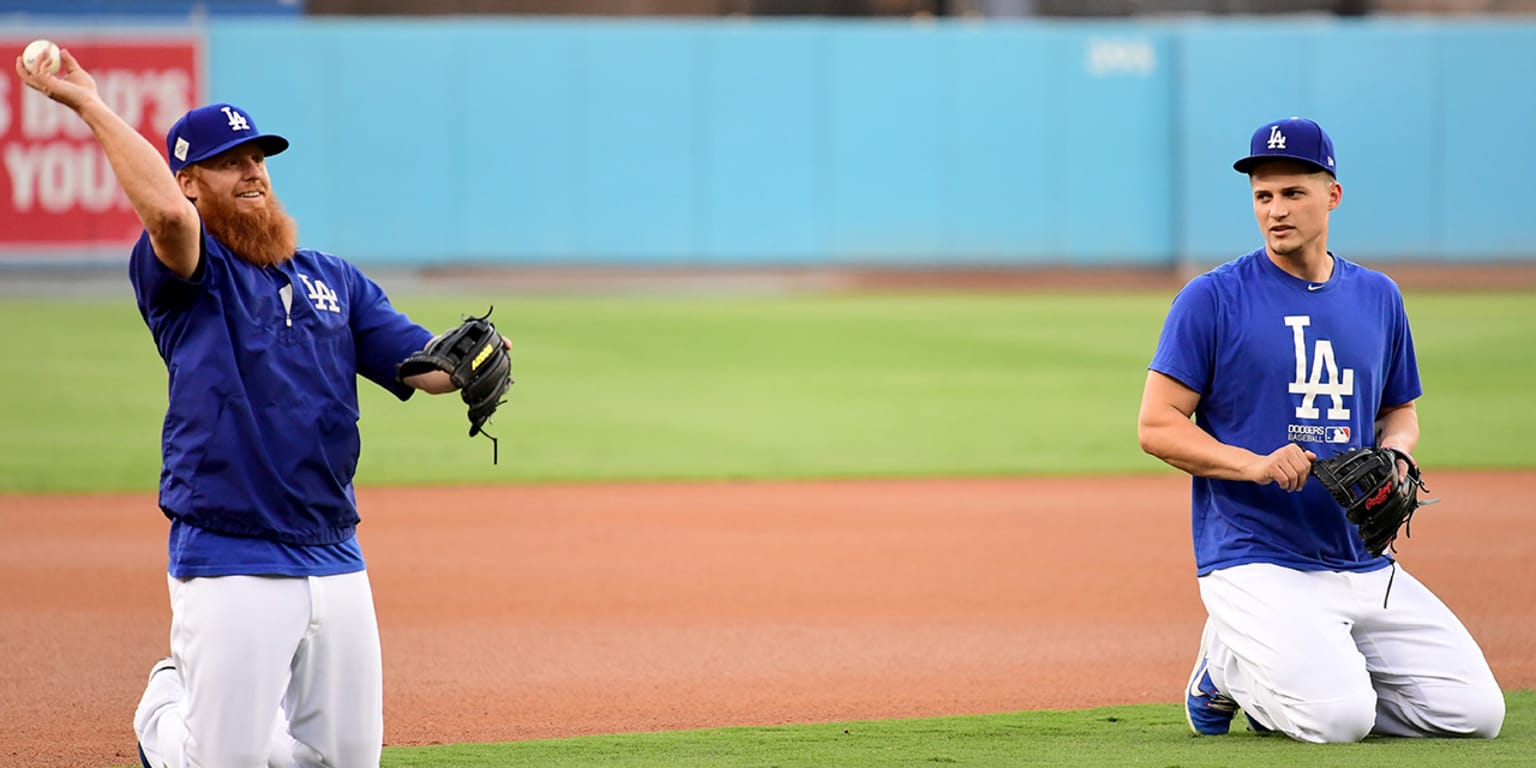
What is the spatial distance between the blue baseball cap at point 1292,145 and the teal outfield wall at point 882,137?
2110cm

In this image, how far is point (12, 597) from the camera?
28.8ft

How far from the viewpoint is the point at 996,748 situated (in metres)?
5.73

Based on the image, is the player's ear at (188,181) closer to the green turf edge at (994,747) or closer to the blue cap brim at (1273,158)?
the green turf edge at (994,747)

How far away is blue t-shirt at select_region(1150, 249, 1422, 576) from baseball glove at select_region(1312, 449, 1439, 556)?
20 centimetres

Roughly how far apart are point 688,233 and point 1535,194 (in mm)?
12266

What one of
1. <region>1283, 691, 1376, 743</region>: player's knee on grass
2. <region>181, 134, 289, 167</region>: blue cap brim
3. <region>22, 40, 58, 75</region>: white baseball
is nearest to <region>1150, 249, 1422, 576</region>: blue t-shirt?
<region>1283, 691, 1376, 743</region>: player's knee on grass

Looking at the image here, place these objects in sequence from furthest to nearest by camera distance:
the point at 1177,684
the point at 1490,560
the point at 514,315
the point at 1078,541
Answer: the point at 514,315
the point at 1078,541
the point at 1490,560
the point at 1177,684

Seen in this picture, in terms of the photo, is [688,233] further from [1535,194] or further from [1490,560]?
[1490,560]

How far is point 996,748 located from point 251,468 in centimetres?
247

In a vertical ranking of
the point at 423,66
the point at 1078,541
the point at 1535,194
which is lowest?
the point at 1078,541

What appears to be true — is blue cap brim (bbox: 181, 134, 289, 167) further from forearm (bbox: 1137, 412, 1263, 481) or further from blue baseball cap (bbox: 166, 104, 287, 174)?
forearm (bbox: 1137, 412, 1263, 481)

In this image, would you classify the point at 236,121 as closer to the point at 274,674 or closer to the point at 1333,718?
the point at 274,674

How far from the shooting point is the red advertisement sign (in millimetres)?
24297

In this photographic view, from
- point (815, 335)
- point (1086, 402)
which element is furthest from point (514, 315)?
point (1086, 402)
